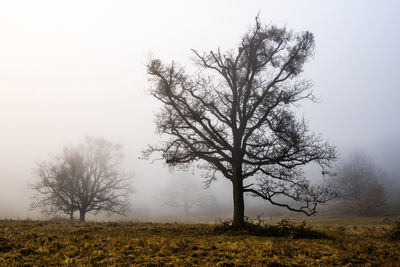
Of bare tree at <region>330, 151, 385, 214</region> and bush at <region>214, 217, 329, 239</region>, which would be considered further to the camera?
bare tree at <region>330, 151, 385, 214</region>

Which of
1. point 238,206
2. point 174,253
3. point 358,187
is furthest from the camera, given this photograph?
point 358,187

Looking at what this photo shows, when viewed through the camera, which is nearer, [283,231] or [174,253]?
[174,253]

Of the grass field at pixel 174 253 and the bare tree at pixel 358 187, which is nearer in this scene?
the grass field at pixel 174 253

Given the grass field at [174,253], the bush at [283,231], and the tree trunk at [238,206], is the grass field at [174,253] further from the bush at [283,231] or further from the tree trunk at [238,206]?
Answer: the tree trunk at [238,206]

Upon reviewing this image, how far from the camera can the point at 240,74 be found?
15242mm

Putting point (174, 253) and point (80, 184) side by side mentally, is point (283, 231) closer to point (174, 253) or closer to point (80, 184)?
point (174, 253)

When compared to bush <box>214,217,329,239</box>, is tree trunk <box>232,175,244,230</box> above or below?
above

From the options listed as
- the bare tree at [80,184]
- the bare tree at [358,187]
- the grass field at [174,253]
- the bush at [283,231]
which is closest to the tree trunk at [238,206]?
the bush at [283,231]

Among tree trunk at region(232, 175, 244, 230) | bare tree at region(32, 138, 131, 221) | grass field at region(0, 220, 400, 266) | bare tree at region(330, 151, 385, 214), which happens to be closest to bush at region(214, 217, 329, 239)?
tree trunk at region(232, 175, 244, 230)

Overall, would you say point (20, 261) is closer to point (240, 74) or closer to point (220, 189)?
point (240, 74)

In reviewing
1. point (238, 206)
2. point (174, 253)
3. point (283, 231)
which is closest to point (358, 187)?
point (283, 231)

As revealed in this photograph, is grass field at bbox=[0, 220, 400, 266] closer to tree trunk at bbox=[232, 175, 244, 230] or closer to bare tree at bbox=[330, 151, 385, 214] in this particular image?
tree trunk at bbox=[232, 175, 244, 230]

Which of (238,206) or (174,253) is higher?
(238,206)

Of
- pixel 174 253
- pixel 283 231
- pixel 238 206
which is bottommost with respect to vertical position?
pixel 283 231
